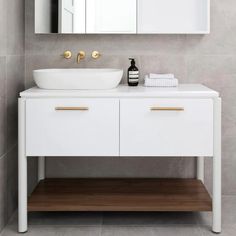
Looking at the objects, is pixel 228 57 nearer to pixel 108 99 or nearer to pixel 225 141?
pixel 225 141

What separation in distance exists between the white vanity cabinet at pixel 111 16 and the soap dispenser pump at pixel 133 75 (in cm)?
26

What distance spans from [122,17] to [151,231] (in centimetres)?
137

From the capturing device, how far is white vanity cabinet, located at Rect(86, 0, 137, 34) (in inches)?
130

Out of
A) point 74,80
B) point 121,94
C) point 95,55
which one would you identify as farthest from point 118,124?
point 95,55

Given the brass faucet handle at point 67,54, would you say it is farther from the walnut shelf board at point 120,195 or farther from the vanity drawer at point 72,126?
the walnut shelf board at point 120,195

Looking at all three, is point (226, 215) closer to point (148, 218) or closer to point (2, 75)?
point (148, 218)

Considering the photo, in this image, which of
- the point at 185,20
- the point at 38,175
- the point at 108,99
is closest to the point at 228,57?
the point at 185,20

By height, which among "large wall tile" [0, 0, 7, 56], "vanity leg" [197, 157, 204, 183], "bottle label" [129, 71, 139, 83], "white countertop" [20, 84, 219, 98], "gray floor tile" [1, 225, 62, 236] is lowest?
"gray floor tile" [1, 225, 62, 236]

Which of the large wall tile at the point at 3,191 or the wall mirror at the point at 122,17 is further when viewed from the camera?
the wall mirror at the point at 122,17

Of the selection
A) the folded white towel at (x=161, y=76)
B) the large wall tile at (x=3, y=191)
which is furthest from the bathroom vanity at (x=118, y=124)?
the folded white towel at (x=161, y=76)

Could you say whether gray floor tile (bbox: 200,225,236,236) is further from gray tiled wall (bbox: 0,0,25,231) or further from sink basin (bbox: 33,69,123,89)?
gray tiled wall (bbox: 0,0,25,231)

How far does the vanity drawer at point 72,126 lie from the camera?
2762 millimetres

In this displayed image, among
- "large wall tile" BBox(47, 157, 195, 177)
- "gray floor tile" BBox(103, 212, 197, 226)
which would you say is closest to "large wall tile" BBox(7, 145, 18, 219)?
"large wall tile" BBox(47, 157, 195, 177)

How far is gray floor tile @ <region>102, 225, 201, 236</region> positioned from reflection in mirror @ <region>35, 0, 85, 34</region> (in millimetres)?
1288
